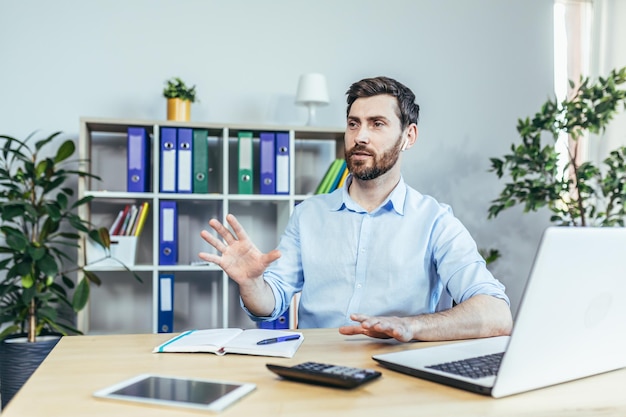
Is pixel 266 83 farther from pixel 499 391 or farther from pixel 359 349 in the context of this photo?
pixel 499 391

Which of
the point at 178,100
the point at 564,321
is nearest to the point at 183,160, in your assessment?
the point at 178,100

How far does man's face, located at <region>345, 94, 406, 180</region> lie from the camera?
198cm

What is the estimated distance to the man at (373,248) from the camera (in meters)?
1.79

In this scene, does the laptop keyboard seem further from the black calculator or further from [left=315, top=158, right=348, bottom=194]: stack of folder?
[left=315, top=158, right=348, bottom=194]: stack of folder

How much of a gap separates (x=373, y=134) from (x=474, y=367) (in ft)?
3.51

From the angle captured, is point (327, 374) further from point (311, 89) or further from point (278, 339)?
point (311, 89)

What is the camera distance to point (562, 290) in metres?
0.90

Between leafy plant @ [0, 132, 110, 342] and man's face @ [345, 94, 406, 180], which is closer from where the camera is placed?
man's face @ [345, 94, 406, 180]

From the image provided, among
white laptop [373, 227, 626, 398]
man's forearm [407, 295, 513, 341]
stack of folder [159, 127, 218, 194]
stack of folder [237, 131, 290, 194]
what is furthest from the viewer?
stack of folder [237, 131, 290, 194]

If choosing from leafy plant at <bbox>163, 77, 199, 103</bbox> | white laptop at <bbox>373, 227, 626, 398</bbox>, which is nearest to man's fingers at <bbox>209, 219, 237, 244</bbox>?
white laptop at <bbox>373, 227, 626, 398</bbox>

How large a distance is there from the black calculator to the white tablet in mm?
68

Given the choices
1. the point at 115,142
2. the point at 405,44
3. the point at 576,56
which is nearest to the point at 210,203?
the point at 115,142

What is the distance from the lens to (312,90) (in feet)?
10.5

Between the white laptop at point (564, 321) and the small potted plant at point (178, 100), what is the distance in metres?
2.26
